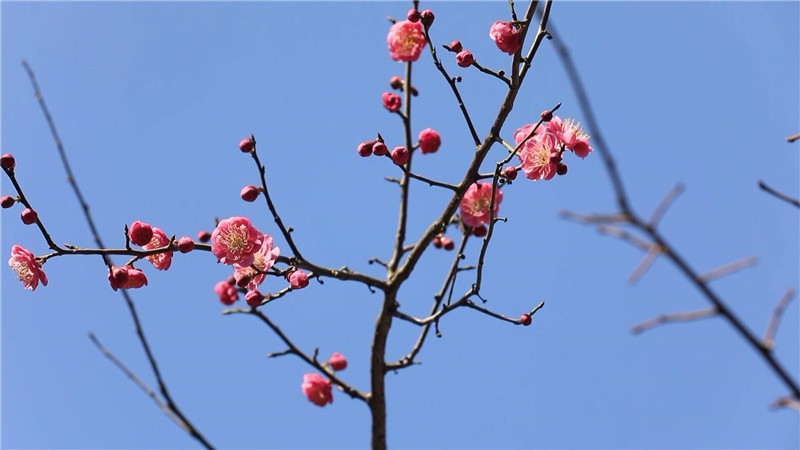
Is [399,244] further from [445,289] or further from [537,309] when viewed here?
[537,309]

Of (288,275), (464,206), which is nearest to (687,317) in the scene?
(288,275)

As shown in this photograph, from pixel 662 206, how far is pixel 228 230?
205 centimetres

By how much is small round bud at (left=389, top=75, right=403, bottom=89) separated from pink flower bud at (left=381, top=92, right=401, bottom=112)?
0.21 metres

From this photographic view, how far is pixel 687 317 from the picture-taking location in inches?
31.1

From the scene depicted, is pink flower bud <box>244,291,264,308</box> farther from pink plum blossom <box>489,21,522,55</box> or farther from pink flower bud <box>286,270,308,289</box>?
pink plum blossom <box>489,21,522,55</box>

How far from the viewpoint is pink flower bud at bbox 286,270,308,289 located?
2.60 meters

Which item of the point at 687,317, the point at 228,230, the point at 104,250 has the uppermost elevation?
the point at 228,230

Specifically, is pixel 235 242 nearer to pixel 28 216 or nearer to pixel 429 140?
pixel 28 216

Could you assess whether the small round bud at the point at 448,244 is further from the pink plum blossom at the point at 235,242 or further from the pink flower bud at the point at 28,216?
the pink flower bud at the point at 28,216

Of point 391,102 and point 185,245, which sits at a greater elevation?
point 391,102

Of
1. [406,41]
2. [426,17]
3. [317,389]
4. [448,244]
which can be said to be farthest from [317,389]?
[426,17]

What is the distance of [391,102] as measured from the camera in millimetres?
3385

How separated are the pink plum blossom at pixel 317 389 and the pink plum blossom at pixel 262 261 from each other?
3.10 feet

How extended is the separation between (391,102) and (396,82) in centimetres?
25
